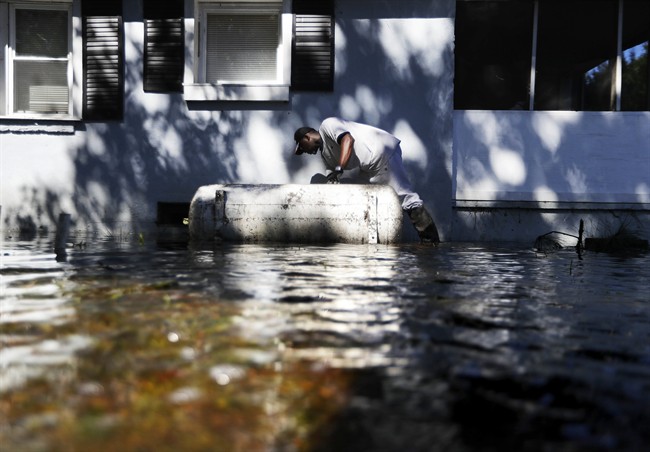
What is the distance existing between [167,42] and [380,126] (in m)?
3.27

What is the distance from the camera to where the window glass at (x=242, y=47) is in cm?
1107

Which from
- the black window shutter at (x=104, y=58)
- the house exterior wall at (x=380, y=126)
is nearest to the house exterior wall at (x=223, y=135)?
the house exterior wall at (x=380, y=126)

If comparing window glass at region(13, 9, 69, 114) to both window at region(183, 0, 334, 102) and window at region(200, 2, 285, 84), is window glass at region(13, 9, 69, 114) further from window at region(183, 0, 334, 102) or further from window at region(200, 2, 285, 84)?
window at region(200, 2, 285, 84)

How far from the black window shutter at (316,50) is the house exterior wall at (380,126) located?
5.0 inches

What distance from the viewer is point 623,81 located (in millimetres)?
10867

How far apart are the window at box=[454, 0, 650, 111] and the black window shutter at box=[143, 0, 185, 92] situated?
13.0ft

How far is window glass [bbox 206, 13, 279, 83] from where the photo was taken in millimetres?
11070

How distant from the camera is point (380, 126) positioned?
34.7 feet

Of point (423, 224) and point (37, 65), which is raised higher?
point (37, 65)

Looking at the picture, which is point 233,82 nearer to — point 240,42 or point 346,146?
point 240,42

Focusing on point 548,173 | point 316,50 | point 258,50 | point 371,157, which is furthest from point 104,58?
point 548,173

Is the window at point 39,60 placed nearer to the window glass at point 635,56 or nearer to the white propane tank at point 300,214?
the white propane tank at point 300,214

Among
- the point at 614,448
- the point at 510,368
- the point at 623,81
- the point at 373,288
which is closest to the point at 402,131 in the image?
the point at 623,81

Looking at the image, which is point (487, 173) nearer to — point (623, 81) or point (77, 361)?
A: point (623, 81)
